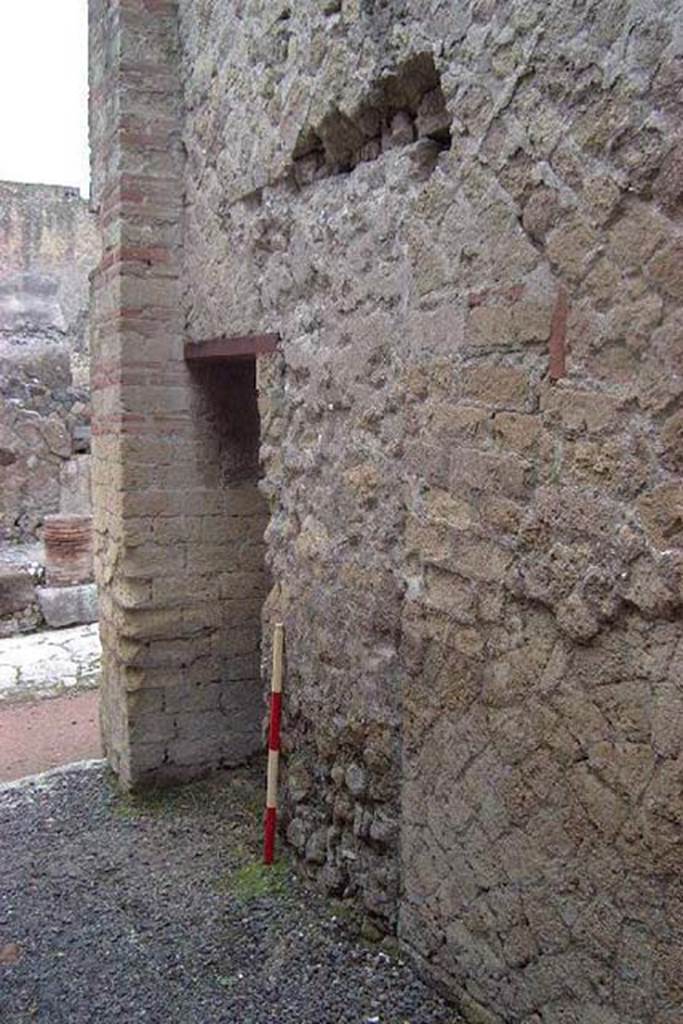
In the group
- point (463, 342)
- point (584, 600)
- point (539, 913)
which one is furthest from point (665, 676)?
point (463, 342)

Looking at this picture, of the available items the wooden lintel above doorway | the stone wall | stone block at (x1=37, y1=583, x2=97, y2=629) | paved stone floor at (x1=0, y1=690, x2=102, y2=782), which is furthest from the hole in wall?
stone block at (x1=37, y1=583, x2=97, y2=629)

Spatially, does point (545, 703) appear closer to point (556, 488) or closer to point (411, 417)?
point (556, 488)

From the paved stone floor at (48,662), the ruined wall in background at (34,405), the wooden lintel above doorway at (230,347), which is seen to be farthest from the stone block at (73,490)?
the wooden lintel above doorway at (230,347)

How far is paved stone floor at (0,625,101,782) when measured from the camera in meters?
6.30

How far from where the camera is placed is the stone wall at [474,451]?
7.18 ft

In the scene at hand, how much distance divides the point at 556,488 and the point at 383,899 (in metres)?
1.70

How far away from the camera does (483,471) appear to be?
8.82 ft

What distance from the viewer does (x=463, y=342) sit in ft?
9.01

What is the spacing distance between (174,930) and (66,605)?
5.68 meters

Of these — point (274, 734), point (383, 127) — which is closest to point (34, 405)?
point (274, 734)

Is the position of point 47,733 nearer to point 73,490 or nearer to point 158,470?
point 158,470

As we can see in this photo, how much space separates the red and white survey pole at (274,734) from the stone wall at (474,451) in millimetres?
51

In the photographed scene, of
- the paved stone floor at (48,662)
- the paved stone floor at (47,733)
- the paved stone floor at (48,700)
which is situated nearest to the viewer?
the paved stone floor at (47,733)

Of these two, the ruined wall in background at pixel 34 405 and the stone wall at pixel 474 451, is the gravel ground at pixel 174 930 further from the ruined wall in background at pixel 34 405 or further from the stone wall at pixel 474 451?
the ruined wall in background at pixel 34 405
